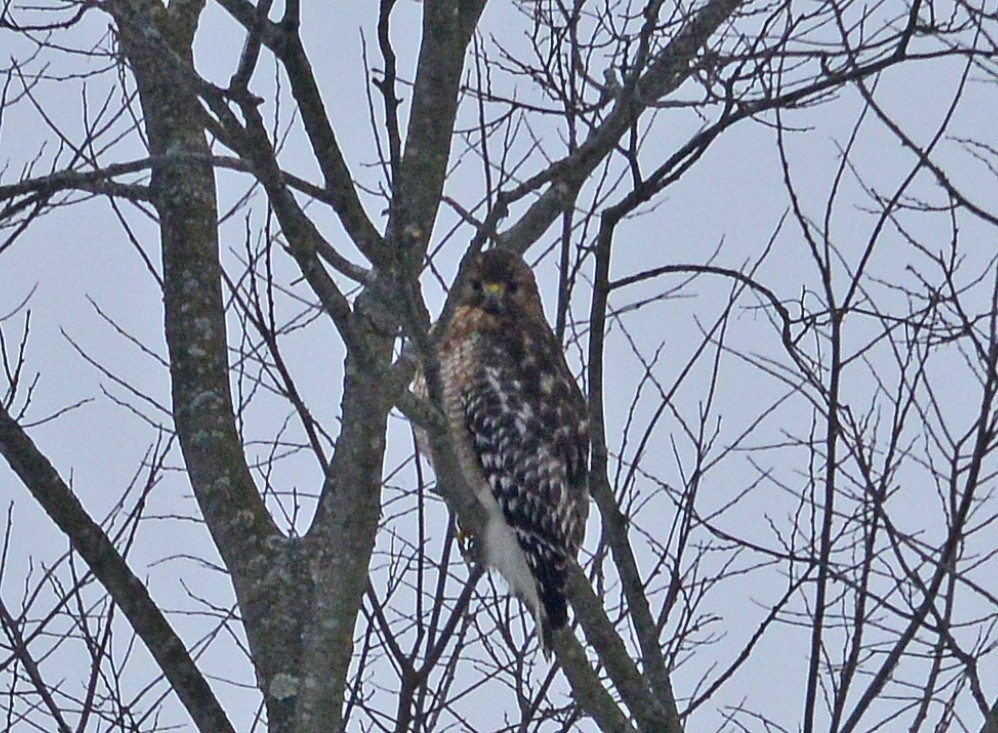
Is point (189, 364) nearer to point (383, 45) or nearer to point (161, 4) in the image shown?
point (161, 4)

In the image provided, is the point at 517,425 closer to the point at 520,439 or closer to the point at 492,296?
the point at 520,439

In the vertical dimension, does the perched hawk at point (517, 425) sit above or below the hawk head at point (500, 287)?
below

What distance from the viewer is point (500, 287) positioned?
5953 mm

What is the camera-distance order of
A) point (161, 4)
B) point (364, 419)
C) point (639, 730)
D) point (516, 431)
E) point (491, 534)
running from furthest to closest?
point (516, 431) → point (491, 534) → point (161, 4) → point (639, 730) → point (364, 419)

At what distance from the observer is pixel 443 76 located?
3385mm

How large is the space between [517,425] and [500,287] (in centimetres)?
72

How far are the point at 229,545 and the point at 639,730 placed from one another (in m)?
1.02

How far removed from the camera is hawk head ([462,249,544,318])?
5.93 metres

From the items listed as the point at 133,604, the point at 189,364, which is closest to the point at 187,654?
the point at 133,604

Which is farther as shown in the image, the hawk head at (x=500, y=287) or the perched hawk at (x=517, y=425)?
the hawk head at (x=500, y=287)

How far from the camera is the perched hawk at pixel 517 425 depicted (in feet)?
16.4

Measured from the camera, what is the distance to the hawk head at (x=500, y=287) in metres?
5.93

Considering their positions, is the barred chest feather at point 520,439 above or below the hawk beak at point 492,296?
below

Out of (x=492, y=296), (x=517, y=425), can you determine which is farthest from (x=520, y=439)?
(x=492, y=296)
